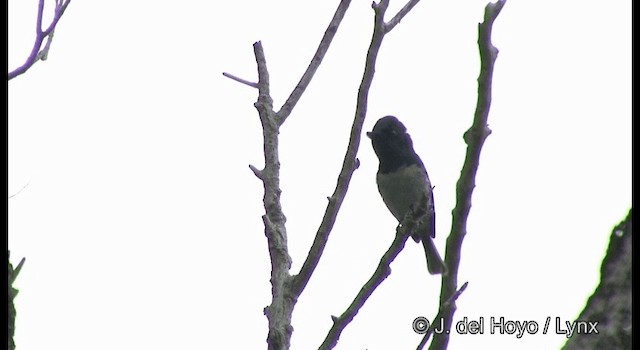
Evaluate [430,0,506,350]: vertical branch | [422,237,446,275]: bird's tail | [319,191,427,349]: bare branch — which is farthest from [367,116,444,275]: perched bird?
[430,0,506,350]: vertical branch

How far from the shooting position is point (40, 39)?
10.2ft

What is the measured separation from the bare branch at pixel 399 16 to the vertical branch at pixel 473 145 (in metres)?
1.31

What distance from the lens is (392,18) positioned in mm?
3348

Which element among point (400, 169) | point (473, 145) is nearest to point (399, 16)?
point (473, 145)

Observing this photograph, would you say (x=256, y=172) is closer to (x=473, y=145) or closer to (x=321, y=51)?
(x=321, y=51)

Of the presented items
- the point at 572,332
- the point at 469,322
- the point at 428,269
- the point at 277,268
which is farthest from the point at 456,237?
the point at 428,269

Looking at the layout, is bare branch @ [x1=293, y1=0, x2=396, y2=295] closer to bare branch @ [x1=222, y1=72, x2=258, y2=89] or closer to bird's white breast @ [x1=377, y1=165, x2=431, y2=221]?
bare branch @ [x1=222, y1=72, x2=258, y2=89]

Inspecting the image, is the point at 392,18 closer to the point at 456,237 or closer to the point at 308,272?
the point at 308,272

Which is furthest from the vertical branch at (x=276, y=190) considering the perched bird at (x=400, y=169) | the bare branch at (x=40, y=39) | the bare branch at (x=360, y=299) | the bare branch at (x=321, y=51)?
the perched bird at (x=400, y=169)

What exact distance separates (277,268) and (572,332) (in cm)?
→ 177

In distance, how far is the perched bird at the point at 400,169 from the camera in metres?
5.19

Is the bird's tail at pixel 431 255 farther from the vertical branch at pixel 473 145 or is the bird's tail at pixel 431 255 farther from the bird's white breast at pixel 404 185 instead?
the vertical branch at pixel 473 145

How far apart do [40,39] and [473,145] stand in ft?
6.15

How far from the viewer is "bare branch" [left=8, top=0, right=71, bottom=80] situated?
9.59ft
